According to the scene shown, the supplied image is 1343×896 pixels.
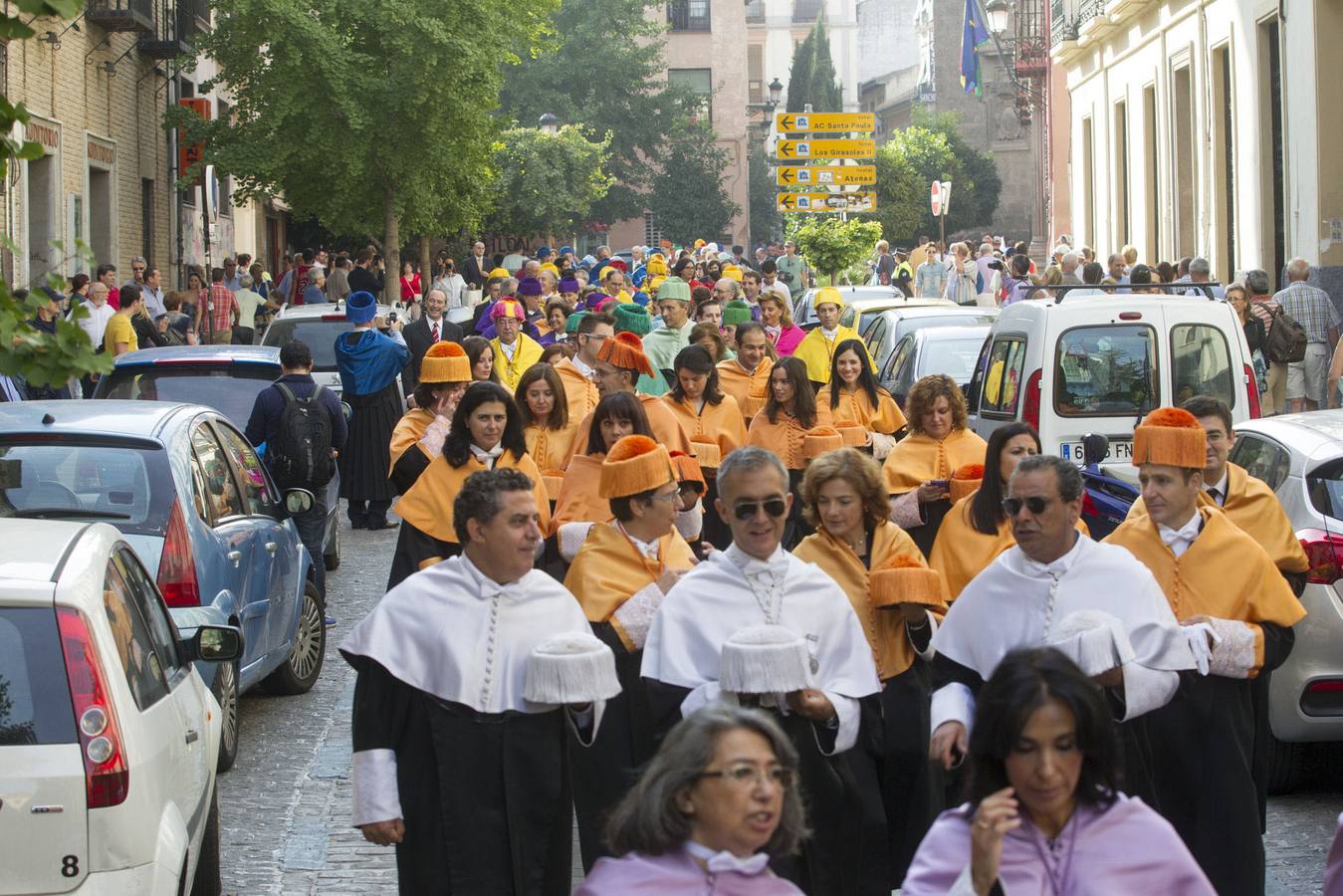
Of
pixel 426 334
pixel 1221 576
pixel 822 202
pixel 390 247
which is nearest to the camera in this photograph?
pixel 1221 576

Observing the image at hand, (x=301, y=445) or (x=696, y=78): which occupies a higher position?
(x=696, y=78)

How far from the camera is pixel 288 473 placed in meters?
12.9

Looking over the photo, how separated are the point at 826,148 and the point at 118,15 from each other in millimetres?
13859

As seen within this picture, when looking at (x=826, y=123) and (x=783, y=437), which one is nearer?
(x=783, y=437)

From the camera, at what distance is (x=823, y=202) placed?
1383 inches

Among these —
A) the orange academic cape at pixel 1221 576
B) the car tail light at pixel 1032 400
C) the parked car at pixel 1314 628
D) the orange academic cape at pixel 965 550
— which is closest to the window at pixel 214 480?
the orange academic cape at pixel 965 550

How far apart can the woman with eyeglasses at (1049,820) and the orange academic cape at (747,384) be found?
375 inches

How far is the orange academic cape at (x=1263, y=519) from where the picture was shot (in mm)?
6707

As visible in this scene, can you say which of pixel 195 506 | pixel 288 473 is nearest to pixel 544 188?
pixel 288 473

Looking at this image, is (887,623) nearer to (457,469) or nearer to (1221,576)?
(1221,576)

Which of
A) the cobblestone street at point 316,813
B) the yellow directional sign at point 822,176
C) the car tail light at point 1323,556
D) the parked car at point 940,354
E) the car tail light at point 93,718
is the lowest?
the cobblestone street at point 316,813

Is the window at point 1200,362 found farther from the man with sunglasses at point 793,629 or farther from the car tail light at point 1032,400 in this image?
the man with sunglasses at point 793,629

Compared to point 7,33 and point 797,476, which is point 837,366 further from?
point 7,33

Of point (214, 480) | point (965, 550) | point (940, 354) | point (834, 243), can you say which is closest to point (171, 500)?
point (214, 480)
